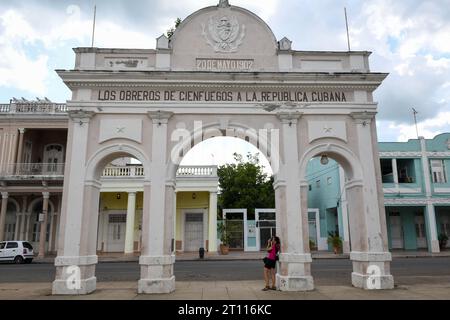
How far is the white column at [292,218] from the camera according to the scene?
9.23 metres

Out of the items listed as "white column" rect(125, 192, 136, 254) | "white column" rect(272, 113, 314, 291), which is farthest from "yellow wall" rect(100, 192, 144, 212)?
"white column" rect(272, 113, 314, 291)

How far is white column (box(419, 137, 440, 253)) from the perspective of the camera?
898 inches

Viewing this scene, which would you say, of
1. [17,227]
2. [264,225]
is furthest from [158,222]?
[17,227]

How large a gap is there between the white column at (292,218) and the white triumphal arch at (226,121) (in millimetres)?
26

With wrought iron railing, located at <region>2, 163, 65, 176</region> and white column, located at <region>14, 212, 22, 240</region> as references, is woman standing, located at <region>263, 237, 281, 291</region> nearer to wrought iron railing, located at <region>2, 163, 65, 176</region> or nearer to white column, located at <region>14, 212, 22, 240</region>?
wrought iron railing, located at <region>2, 163, 65, 176</region>

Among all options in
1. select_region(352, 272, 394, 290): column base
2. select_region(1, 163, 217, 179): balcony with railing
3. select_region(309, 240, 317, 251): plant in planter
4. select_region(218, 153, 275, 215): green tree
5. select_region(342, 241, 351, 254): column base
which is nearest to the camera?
select_region(352, 272, 394, 290): column base

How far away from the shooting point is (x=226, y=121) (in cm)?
1000

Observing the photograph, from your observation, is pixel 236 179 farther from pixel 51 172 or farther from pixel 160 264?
pixel 160 264

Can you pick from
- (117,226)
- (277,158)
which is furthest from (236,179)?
(277,158)

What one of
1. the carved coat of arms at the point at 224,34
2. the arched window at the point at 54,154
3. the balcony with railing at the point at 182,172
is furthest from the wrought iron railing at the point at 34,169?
the carved coat of arms at the point at 224,34

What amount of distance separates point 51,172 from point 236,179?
16.1 m

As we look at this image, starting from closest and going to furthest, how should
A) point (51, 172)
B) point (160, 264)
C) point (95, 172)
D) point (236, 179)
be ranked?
point (160, 264), point (95, 172), point (51, 172), point (236, 179)

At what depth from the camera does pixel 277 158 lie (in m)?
9.84

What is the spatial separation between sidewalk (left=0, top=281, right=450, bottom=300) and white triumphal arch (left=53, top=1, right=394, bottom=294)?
478 millimetres
